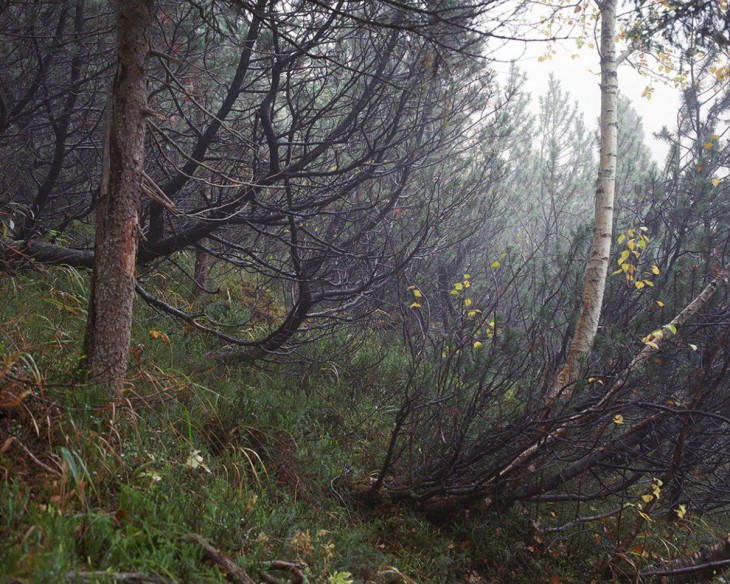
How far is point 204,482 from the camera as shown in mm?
2688

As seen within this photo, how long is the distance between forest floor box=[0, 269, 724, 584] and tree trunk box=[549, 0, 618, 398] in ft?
4.56

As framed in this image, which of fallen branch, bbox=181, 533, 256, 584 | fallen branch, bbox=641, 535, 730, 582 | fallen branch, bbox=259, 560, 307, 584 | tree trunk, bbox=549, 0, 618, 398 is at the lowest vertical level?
fallen branch, bbox=641, 535, 730, 582

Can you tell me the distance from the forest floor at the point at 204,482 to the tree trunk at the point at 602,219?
54.7 inches

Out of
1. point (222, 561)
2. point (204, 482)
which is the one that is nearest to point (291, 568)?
point (222, 561)

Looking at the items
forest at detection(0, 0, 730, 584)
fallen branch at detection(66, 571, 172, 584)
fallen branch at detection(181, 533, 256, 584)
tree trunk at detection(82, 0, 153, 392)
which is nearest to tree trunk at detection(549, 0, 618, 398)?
forest at detection(0, 0, 730, 584)

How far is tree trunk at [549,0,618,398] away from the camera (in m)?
4.75

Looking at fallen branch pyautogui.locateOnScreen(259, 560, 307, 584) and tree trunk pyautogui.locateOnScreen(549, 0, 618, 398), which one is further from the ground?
tree trunk pyautogui.locateOnScreen(549, 0, 618, 398)

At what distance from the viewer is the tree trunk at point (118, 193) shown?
2.59 meters

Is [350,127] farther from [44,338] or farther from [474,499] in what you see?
[474,499]

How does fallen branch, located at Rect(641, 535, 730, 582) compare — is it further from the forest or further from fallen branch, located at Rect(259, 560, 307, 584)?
fallen branch, located at Rect(259, 560, 307, 584)

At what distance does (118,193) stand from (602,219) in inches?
162

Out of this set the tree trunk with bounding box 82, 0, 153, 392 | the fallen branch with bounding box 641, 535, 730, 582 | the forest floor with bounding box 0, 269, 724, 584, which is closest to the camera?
the forest floor with bounding box 0, 269, 724, 584

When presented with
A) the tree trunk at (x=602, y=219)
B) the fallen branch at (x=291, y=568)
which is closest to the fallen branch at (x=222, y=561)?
the fallen branch at (x=291, y=568)

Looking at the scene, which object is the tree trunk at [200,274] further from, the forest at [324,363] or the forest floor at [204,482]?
the forest floor at [204,482]
